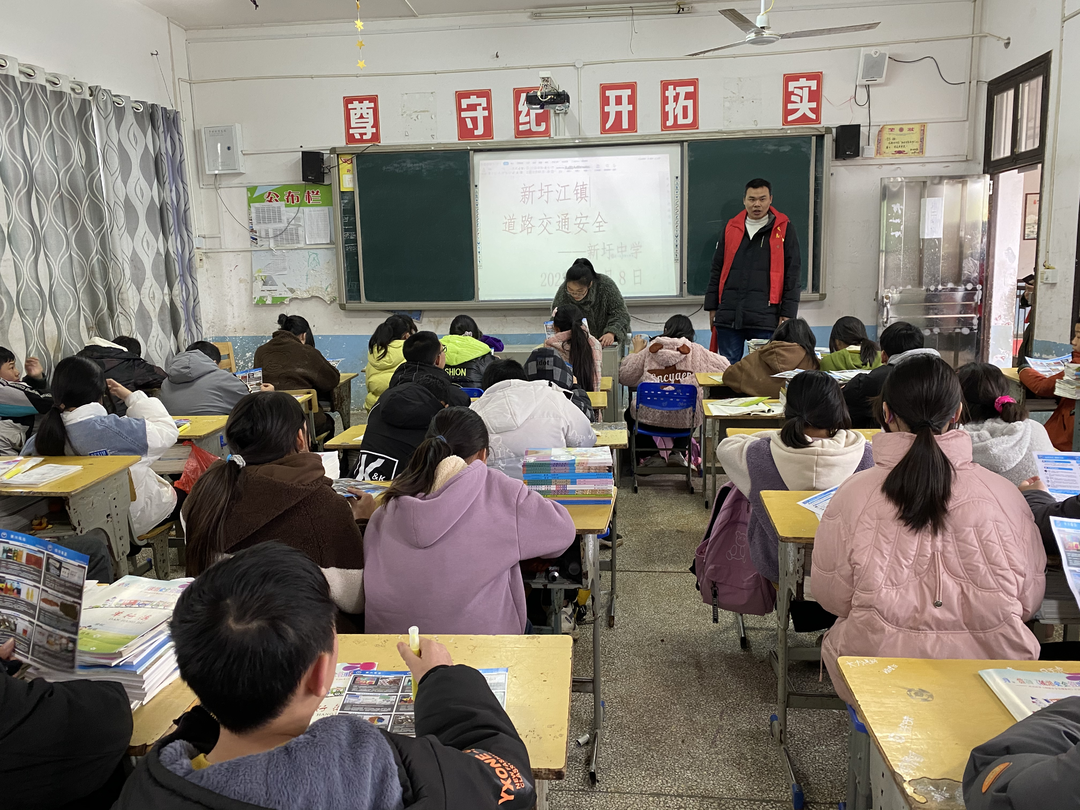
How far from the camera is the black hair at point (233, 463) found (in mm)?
1798

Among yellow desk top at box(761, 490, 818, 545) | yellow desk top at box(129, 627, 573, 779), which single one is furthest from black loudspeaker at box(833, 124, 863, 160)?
yellow desk top at box(129, 627, 573, 779)

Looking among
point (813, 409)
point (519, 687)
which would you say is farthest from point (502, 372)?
point (519, 687)

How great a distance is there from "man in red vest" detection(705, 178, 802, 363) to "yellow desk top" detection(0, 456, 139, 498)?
419cm

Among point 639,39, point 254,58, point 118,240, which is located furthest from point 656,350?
point 254,58

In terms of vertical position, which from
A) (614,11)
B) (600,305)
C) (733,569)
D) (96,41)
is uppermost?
(614,11)

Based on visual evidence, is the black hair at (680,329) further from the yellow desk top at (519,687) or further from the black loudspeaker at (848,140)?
the yellow desk top at (519,687)

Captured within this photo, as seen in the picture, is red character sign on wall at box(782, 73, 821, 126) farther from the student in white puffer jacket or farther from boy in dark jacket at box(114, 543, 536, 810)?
boy in dark jacket at box(114, 543, 536, 810)

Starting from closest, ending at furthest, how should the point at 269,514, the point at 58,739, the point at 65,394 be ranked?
the point at 58,739 < the point at 269,514 < the point at 65,394

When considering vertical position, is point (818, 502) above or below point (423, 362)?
below

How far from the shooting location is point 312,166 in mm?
6574

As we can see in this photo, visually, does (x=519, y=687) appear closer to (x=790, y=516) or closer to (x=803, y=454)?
(x=790, y=516)

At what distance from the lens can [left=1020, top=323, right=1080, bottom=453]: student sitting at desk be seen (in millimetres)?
3947

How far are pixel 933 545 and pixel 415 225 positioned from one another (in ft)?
18.9

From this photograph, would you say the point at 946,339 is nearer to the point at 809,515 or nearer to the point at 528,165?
the point at 528,165
